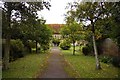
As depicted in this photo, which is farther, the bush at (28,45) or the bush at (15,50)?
the bush at (28,45)

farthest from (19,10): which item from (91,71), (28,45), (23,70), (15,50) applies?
(28,45)

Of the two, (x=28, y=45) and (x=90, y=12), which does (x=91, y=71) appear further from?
(x=28, y=45)

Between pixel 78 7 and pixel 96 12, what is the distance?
4.43 ft

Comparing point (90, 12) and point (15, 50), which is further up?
point (90, 12)

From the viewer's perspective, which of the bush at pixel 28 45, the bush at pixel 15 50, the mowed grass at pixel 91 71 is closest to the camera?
the mowed grass at pixel 91 71

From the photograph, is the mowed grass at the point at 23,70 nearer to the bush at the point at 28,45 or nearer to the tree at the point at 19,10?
the tree at the point at 19,10

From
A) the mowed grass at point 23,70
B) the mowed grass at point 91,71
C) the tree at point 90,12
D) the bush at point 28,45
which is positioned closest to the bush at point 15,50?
the mowed grass at point 23,70

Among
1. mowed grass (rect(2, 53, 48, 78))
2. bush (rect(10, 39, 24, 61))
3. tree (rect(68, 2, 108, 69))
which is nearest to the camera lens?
mowed grass (rect(2, 53, 48, 78))

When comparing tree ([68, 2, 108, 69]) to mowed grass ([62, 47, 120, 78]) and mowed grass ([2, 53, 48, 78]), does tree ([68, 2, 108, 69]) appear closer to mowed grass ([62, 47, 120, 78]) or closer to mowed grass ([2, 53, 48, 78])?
mowed grass ([62, 47, 120, 78])

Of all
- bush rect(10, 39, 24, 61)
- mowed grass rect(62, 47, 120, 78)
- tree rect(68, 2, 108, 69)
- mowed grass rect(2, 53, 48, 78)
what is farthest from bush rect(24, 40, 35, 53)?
tree rect(68, 2, 108, 69)

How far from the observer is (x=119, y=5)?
40.9 feet

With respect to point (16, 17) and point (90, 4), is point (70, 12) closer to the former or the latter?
point (90, 4)

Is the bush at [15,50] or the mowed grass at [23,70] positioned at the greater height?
the bush at [15,50]

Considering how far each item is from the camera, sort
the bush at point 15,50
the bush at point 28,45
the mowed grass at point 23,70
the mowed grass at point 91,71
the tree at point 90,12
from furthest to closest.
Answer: the bush at point 28,45 < the bush at point 15,50 < the tree at point 90,12 < the mowed grass at point 91,71 < the mowed grass at point 23,70
